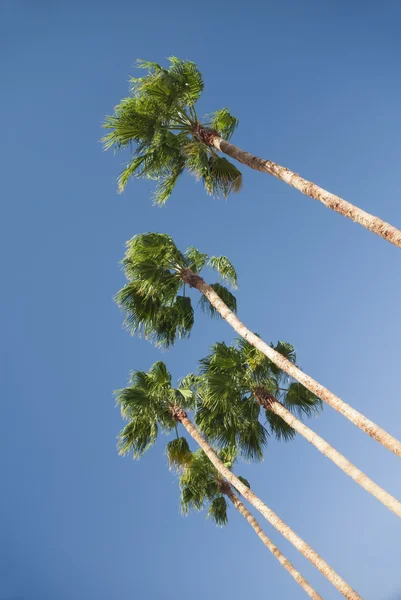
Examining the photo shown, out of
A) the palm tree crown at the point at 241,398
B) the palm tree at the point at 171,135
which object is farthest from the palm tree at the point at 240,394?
the palm tree at the point at 171,135

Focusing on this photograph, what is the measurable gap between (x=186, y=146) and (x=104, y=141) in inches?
82.5

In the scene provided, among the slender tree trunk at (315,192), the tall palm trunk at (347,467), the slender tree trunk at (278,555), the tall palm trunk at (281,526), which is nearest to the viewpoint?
the slender tree trunk at (315,192)

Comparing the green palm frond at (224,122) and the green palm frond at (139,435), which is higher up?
the green palm frond at (224,122)

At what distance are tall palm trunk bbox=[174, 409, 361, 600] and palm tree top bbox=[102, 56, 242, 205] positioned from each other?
25.1ft

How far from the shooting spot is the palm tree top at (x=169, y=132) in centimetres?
1236

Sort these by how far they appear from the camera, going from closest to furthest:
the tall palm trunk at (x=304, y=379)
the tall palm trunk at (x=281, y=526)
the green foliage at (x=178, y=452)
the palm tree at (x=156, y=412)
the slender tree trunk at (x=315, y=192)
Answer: the slender tree trunk at (x=315, y=192) → the tall palm trunk at (x=304, y=379) → the tall palm trunk at (x=281, y=526) → the palm tree at (x=156, y=412) → the green foliage at (x=178, y=452)

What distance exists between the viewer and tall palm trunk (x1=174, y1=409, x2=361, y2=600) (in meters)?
11.8

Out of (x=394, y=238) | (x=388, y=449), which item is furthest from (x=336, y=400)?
(x=394, y=238)

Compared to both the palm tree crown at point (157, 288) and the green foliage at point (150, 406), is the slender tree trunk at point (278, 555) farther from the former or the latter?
the palm tree crown at point (157, 288)

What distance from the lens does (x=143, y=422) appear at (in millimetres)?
16969

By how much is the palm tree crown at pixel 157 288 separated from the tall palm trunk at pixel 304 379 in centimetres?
49

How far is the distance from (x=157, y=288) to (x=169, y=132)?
4.63 meters

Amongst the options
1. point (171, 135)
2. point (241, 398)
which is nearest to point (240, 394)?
point (241, 398)

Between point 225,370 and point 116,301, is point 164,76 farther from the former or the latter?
point 225,370
